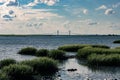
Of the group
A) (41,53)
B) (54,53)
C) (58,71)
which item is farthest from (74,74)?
(41,53)

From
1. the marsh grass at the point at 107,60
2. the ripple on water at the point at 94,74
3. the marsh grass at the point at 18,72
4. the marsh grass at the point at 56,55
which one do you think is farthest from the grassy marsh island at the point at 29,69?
the marsh grass at the point at 56,55

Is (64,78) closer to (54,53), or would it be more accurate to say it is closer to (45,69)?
(45,69)

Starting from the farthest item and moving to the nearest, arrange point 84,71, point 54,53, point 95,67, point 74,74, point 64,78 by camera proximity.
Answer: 1. point 54,53
2. point 95,67
3. point 84,71
4. point 74,74
5. point 64,78

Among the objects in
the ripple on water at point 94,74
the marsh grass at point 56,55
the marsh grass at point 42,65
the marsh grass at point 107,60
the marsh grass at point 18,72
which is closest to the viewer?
the marsh grass at point 18,72

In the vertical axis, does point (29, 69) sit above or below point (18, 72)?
above

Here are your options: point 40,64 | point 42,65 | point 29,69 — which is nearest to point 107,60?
point 42,65

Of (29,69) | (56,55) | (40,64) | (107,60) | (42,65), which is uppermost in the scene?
(29,69)

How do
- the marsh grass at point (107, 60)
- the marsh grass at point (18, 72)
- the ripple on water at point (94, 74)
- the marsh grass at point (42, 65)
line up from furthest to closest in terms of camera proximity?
1. the marsh grass at point (107, 60)
2. the marsh grass at point (42, 65)
3. the ripple on water at point (94, 74)
4. the marsh grass at point (18, 72)

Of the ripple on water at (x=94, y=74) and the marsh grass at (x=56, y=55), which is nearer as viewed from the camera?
the ripple on water at (x=94, y=74)

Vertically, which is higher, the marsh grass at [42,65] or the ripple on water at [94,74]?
the marsh grass at [42,65]

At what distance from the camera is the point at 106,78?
33125mm

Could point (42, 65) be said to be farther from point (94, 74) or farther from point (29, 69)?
point (29, 69)

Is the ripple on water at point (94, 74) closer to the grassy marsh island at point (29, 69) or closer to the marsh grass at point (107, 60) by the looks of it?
the grassy marsh island at point (29, 69)

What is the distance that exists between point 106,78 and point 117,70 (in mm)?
6286
